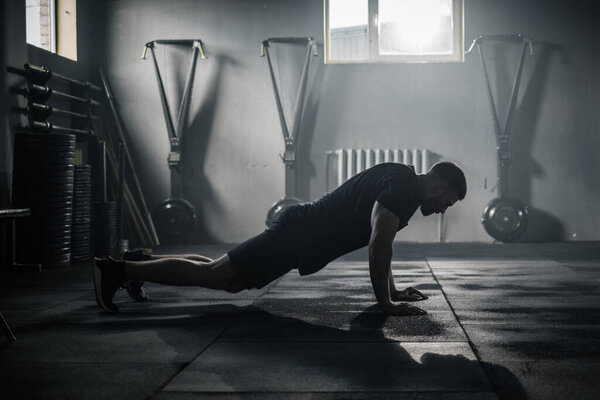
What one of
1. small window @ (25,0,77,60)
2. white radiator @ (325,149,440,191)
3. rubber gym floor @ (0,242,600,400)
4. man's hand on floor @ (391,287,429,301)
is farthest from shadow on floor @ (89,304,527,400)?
small window @ (25,0,77,60)

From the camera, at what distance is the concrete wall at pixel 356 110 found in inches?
291

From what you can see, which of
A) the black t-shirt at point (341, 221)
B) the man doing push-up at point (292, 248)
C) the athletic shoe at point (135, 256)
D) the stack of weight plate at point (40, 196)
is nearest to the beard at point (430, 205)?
the man doing push-up at point (292, 248)

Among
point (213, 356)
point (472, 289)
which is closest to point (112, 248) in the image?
point (472, 289)

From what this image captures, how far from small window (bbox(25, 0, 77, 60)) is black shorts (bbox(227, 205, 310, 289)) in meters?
4.35

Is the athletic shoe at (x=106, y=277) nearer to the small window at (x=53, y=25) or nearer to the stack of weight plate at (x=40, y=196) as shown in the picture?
the stack of weight plate at (x=40, y=196)

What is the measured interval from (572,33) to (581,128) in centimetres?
103

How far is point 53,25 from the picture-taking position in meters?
6.96

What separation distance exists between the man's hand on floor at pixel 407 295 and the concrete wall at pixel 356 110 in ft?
13.1

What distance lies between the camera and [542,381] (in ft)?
6.64

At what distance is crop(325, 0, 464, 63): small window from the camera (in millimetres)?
7402

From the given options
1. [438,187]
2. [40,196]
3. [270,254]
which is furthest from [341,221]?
[40,196]

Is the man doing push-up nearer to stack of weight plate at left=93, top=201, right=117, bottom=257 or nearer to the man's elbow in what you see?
the man's elbow

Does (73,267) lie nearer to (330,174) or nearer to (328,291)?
(328,291)

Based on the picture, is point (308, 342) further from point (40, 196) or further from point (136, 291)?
point (40, 196)
